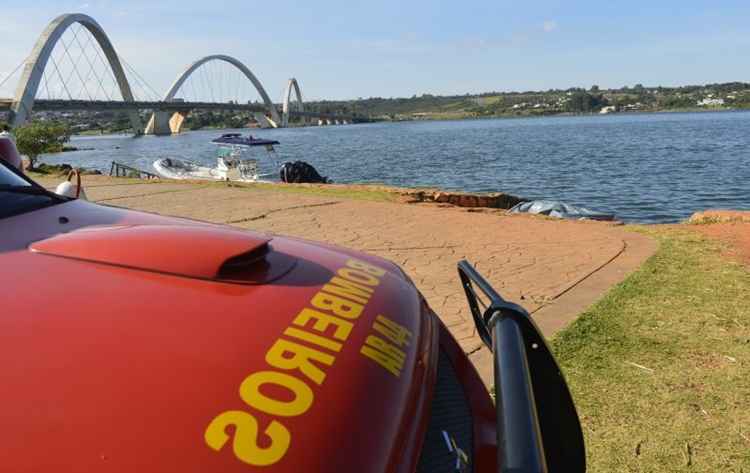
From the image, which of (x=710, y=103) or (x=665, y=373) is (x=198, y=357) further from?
(x=710, y=103)

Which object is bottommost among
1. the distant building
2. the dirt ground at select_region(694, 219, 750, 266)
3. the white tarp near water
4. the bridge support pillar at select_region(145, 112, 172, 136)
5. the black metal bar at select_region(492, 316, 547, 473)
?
the white tarp near water

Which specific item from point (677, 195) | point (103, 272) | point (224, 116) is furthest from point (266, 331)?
point (224, 116)

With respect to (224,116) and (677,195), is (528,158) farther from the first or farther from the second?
(224,116)

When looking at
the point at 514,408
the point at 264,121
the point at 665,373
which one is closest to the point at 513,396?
the point at 514,408

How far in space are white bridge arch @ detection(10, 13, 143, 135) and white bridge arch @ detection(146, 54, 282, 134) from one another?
5.92 meters

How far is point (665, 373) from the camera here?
10.4 feet

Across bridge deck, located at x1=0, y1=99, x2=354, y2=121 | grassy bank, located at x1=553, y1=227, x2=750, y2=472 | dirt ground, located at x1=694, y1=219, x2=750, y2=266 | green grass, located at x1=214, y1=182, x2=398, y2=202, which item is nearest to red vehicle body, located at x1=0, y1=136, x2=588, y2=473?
grassy bank, located at x1=553, y1=227, x2=750, y2=472

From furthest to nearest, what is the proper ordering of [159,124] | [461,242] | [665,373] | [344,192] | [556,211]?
[159,124], [344,192], [556,211], [461,242], [665,373]

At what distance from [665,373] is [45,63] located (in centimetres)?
6304

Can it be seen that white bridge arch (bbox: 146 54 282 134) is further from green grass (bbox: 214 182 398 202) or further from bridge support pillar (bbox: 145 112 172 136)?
green grass (bbox: 214 182 398 202)

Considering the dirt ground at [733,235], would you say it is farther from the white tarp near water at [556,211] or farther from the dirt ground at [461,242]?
the white tarp near water at [556,211]

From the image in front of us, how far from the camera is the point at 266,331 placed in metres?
1.07

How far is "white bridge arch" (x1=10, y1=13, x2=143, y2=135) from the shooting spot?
49.6 metres

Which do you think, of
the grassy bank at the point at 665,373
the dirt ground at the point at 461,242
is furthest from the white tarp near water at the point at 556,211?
the grassy bank at the point at 665,373
